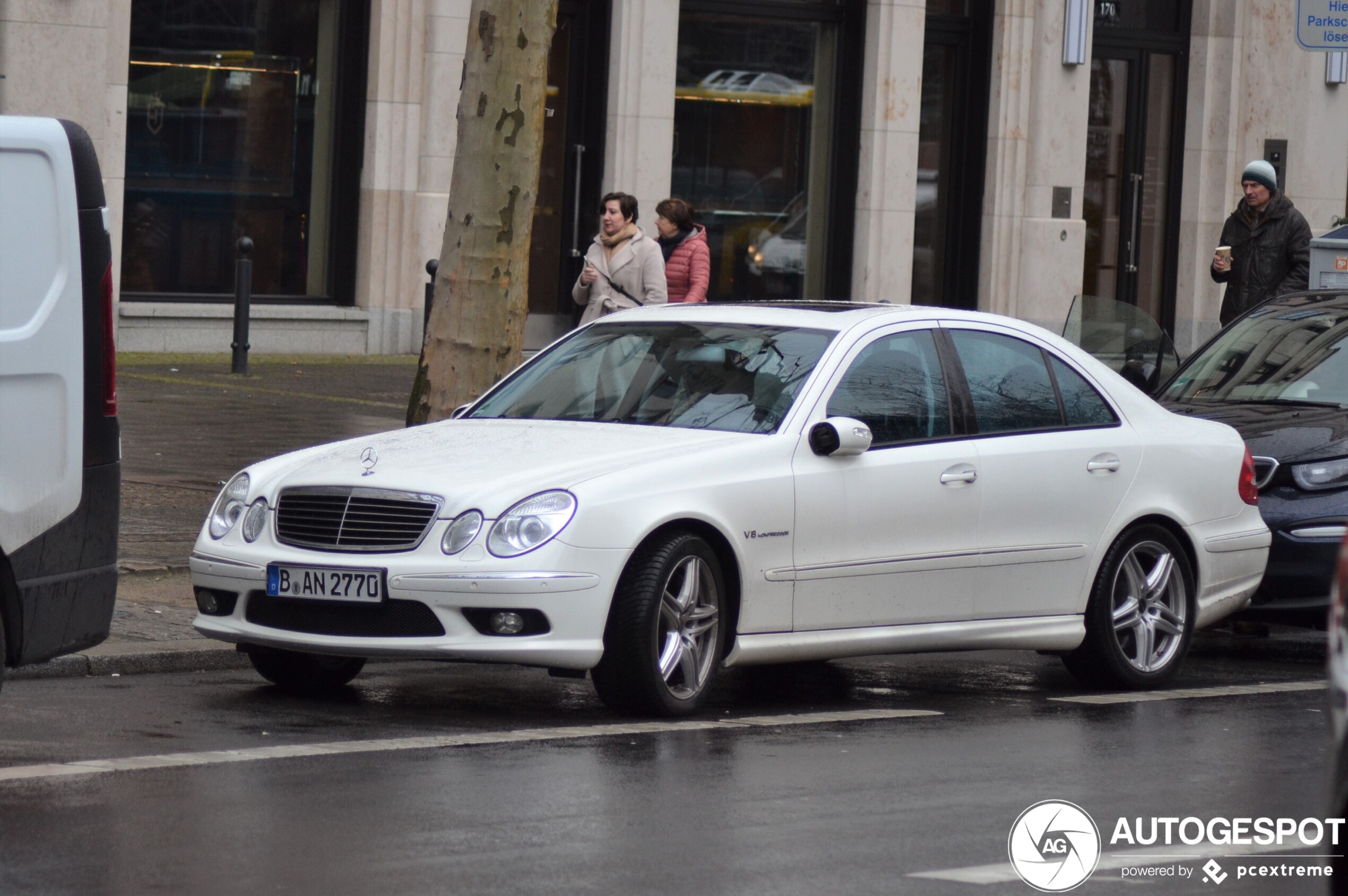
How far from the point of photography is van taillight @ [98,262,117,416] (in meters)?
6.99

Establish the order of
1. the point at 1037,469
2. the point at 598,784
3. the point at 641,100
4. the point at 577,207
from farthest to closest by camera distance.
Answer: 1. the point at 577,207
2. the point at 641,100
3. the point at 1037,469
4. the point at 598,784

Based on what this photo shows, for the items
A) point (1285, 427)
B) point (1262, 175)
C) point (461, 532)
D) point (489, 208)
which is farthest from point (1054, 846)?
point (1262, 175)

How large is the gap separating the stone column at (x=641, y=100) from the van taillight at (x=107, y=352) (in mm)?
15927

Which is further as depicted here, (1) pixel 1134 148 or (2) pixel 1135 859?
(1) pixel 1134 148

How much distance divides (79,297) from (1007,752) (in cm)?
315

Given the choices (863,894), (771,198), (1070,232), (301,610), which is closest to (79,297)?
(301,610)

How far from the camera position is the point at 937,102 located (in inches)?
1015

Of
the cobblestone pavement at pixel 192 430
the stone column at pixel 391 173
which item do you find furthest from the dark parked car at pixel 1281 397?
the stone column at pixel 391 173

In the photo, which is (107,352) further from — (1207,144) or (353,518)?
(1207,144)

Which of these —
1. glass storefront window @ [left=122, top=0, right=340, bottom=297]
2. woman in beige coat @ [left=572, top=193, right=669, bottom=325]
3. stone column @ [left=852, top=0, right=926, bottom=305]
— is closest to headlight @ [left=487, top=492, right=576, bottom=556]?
woman in beige coat @ [left=572, top=193, right=669, bottom=325]

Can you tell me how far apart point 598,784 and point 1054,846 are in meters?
1.34

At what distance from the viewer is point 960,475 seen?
28.6 ft

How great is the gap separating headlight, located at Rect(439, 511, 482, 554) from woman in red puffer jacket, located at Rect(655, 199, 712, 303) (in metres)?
7.08

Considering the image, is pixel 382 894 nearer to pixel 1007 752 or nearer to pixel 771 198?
pixel 1007 752
